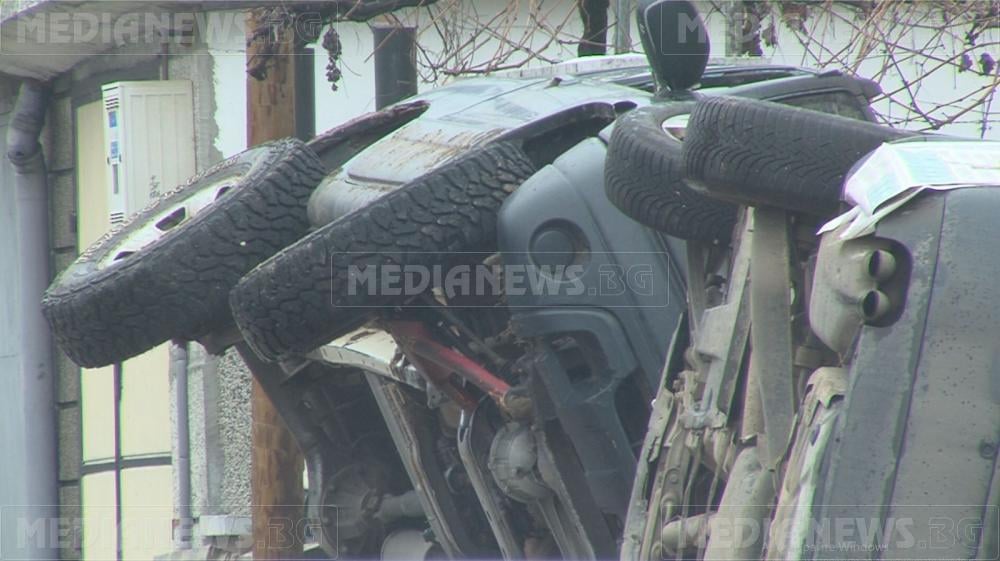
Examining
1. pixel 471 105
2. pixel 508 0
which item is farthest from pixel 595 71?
pixel 508 0

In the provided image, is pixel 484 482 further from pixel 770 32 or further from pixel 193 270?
pixel 770 32

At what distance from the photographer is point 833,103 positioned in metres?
5.60

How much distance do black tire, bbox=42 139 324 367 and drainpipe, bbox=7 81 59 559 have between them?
19.4 feet

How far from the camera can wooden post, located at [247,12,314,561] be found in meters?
7.79

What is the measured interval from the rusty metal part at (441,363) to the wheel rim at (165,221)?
120 cm

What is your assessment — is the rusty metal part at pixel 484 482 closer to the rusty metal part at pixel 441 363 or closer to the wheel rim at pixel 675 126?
the rusty metal part at pixel 441 363

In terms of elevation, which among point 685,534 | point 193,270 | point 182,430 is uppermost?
point 193,270

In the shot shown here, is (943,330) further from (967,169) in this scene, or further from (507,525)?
(507,525)

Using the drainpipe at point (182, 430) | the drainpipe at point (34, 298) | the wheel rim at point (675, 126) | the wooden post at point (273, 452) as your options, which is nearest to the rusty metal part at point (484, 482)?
the wheel rim at point (675, 126)

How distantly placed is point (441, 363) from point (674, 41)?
3.78 ft

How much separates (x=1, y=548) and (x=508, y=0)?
4.69m

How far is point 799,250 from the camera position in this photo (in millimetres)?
3738

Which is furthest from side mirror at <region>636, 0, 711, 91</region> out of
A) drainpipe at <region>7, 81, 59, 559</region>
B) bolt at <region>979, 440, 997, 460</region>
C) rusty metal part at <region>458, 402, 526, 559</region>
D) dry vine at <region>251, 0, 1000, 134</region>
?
drainpipe at <region>7, 81, 59, 559</region>

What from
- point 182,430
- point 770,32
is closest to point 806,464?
point 770,32
